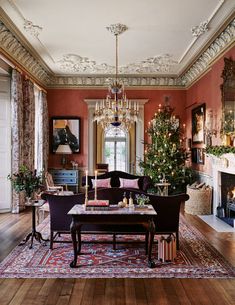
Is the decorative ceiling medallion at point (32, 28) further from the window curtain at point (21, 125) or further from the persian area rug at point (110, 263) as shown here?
the persian area rug at point (110, 263)

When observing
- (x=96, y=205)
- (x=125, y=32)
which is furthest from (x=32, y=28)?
(x=96, y=205)

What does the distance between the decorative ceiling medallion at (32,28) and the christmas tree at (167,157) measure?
4.76 meters

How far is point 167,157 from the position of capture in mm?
10492

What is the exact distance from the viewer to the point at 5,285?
4191mm

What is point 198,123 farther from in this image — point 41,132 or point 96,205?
point 96,205

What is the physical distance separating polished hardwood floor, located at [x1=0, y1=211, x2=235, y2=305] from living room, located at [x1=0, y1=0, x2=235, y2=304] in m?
0.01

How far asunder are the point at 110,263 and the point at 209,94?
6.03 meters

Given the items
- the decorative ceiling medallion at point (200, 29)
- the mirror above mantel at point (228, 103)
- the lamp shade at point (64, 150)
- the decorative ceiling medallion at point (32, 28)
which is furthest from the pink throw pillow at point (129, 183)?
the decorative ceiling medallion at point (32, 28)

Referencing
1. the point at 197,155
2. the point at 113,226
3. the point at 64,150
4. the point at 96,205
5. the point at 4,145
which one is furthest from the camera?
the point at 64,150

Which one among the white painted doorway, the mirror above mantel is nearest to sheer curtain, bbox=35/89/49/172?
the white painted doorway

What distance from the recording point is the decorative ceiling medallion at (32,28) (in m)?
7.04

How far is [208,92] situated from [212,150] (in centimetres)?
239

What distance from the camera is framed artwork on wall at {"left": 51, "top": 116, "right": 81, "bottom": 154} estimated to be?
40.2 feet

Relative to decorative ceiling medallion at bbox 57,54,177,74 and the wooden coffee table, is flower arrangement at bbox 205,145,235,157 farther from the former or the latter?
decorative ceiling medallion at bbox 57,54,177,74
